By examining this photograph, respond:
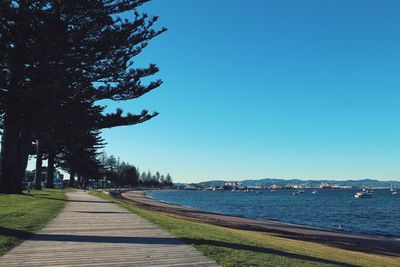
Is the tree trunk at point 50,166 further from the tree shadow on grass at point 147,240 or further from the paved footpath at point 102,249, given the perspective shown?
the tree shadow on grass at point 147,240

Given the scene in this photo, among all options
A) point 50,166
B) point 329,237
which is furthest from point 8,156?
point 50,166

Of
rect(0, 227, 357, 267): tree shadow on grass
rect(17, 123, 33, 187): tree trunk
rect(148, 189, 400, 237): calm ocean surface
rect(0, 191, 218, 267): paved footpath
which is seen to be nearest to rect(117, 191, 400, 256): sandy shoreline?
rect(148, 189, 400, 237): calm ocean surface

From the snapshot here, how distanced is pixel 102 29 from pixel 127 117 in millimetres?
6817

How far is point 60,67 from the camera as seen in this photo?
2561cm

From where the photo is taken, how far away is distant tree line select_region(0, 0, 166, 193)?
2567 centimetres

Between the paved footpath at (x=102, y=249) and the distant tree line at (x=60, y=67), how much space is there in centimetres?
1480

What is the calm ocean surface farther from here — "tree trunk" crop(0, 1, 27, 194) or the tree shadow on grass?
the tree shadow on grass

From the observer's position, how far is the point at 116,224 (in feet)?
46.2

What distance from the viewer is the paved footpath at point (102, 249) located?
25.4 ft

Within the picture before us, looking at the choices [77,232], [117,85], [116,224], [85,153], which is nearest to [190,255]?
[77,232]

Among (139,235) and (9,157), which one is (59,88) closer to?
(9,157)

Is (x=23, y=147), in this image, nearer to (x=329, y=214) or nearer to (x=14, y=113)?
(x=14, y=113)

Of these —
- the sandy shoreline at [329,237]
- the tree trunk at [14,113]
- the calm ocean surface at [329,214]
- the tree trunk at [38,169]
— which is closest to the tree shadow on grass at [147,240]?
the sandy shoreline at [329,237]

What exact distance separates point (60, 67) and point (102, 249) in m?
18.5
